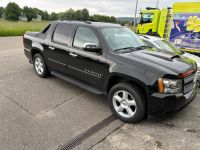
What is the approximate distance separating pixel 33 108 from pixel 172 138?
269cm

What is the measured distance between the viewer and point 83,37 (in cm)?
448

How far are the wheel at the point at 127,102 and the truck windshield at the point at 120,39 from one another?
0.85 metres

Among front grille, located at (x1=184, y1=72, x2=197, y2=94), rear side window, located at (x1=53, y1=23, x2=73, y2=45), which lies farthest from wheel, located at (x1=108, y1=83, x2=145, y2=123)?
rear side window, located at (x1=53, y1=23, x2=73, y2=45)

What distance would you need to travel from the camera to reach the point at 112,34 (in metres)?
4.37

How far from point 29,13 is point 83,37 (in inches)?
2614

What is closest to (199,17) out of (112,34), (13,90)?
(112,34)

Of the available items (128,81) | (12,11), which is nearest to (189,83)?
(128,81)

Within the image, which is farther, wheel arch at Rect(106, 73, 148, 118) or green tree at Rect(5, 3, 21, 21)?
green tree at Rect(5, 3, 21, 21)

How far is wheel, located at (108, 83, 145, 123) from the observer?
3482 millimetres

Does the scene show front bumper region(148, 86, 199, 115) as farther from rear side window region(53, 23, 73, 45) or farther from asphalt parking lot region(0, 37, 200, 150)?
rear side window region(53, 23, 73, 45)

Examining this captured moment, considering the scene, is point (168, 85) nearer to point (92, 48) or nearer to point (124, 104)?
point (124, 104)

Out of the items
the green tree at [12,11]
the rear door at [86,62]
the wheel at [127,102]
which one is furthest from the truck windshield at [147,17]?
the green tree at [12,11]

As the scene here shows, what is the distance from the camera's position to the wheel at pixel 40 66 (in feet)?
18.9

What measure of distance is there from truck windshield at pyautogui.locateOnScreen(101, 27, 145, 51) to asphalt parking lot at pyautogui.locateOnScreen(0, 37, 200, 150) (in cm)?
133
